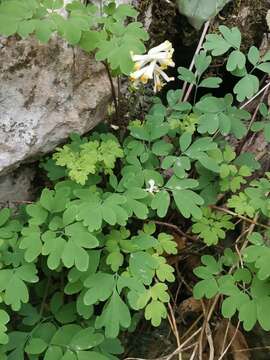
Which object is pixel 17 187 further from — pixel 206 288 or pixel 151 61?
pixel 206 288

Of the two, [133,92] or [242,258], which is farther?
[133,92]

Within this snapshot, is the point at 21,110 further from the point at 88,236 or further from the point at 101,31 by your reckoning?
the point at 88,236

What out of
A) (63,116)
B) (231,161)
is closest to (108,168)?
(63,116)

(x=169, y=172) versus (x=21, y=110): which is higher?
(x=21, y=110)

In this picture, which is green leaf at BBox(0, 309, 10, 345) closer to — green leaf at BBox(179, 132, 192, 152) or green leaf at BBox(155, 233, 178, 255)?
green leaf at BBox(155, 233, 178, 255)

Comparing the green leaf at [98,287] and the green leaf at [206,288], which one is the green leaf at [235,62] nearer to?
the green leaf at [206,288]

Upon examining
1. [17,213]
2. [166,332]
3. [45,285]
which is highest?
[17,213]

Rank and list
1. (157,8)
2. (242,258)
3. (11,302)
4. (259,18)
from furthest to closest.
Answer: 1. (259,18)
2. (157,8)
3. (242,258)
4. (11,302)
